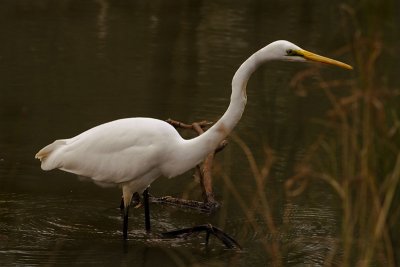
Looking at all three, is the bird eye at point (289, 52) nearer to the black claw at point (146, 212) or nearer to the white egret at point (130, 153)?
the white egret at point (130, 153)

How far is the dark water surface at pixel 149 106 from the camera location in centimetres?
539

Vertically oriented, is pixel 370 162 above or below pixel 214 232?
above

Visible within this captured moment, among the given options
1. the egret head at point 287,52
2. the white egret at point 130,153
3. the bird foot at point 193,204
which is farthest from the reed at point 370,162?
the bird foot at point 193,204

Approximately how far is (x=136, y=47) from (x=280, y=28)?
240cm

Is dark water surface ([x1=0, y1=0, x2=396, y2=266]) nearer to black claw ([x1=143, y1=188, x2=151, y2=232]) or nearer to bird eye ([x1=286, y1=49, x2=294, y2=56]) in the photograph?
black claw ([x1=143, y1=188, x2=151, y2=232])

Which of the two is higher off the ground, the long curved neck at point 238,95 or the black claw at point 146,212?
the long curved neck at point 238,95

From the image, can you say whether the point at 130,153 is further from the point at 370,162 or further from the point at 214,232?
the point at 370,162

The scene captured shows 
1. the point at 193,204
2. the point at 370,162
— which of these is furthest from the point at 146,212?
the point at 370,162

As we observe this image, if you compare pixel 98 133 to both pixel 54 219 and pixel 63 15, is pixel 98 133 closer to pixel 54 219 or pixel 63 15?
pixel 54 219

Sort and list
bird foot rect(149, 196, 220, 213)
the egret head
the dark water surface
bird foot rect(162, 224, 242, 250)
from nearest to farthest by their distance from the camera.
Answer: the egret head, bird foot rect(162, 224, 242, 250), the dark water surface, bird foot rect(149, 196, 220, 213)

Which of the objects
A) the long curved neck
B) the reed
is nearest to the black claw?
the long curved neck

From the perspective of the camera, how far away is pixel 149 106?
8.44 metres

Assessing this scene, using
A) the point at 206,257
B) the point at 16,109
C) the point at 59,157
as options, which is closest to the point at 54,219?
the point at 59,157

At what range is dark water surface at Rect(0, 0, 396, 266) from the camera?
539cm
